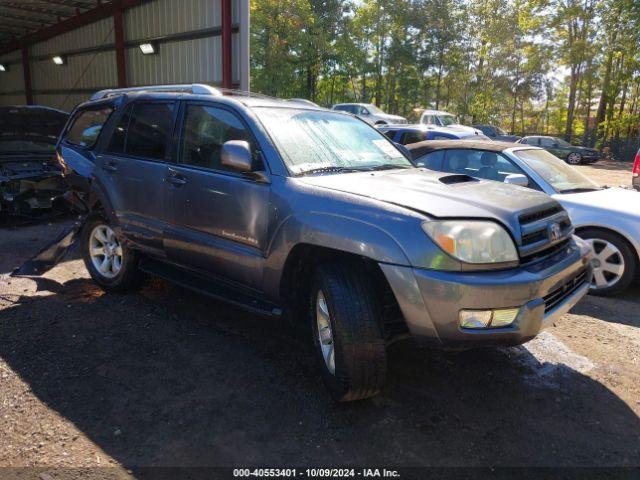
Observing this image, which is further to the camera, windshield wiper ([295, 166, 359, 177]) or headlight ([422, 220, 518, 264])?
windshield wiper ([295, 166, 359, 177])

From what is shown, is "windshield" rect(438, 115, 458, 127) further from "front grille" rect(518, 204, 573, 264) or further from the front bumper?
the front bumper

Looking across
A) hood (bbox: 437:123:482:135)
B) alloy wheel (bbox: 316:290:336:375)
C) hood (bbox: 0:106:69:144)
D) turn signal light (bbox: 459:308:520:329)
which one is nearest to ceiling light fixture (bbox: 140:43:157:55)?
hood (bbox: 0:106:69:144)

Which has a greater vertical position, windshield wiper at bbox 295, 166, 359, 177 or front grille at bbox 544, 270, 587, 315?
windshield wiper at bbox 295, 166, 359, 177

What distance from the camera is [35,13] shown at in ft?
47.8

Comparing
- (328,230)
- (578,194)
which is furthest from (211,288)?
(578,194)

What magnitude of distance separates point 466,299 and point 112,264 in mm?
3575

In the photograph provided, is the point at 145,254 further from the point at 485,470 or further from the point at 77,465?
the point at 485,470

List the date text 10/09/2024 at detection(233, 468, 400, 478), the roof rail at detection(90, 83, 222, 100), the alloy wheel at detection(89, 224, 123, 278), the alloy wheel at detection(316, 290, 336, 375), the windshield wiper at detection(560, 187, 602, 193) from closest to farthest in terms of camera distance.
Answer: the date text 10/09/2024 at detection(233, 468, 400, 478)
the alloy wheel at detection(316, 290, 336, 375)
the roof rail at detection(90, 83, 222, 100)
the alloy wheel at detection(89, 224, 123, 278)
the windshield wiper at detection(560, 187, 602, 193)

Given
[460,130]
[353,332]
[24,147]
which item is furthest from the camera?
[460,130]

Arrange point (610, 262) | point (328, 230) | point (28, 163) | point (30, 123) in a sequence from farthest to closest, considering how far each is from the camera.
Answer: point (30, 123) < point (28, 163) < point (610, 262) < point (328, 230)

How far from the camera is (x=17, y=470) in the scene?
240 centimetres

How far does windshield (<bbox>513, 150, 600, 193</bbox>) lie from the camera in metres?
5.54

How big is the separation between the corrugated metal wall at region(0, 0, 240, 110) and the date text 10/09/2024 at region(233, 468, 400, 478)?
29.3ft

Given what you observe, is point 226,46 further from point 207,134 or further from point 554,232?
point 554,232
